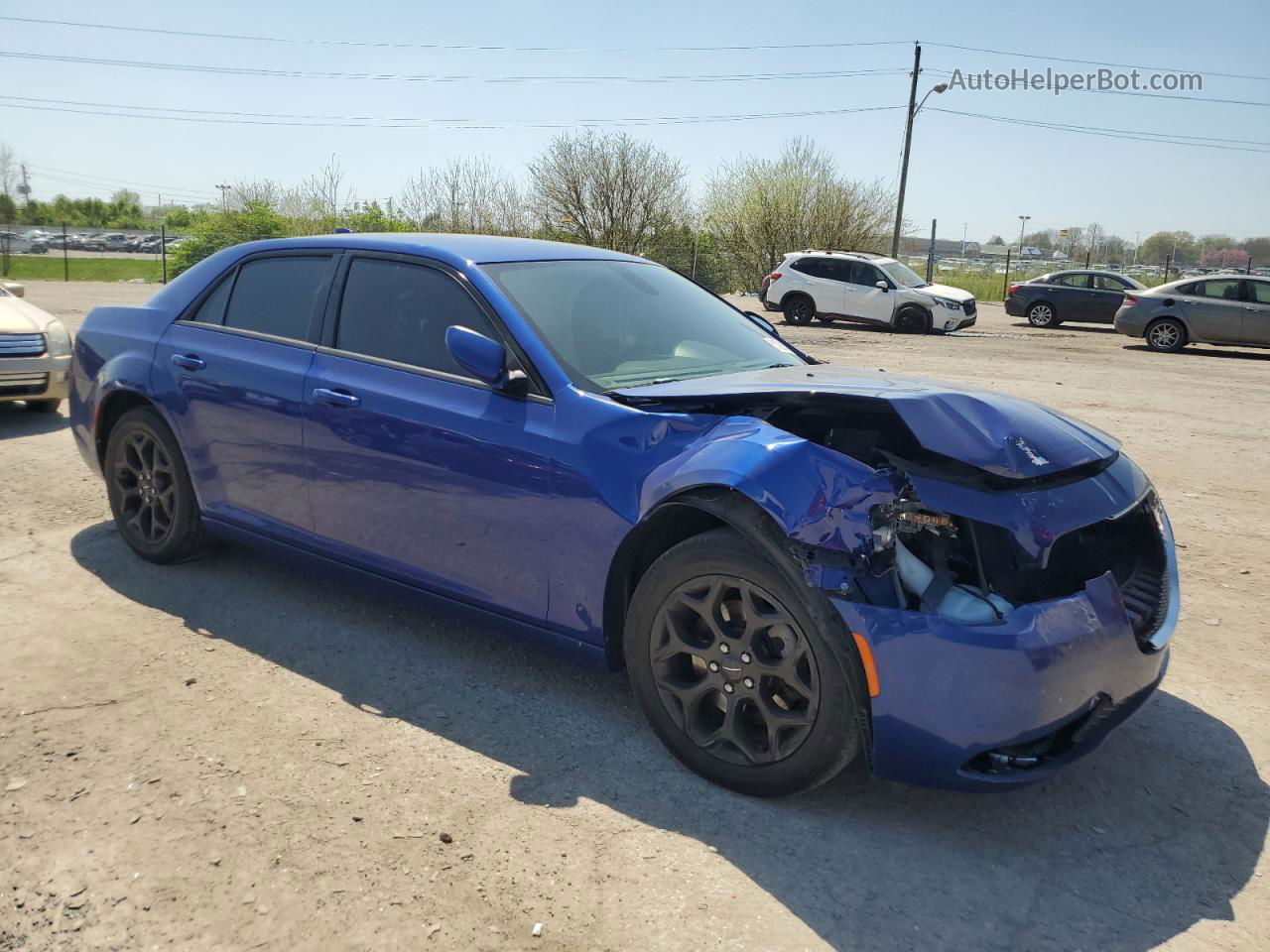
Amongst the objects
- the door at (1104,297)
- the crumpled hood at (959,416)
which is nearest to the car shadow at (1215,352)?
the door at (1104,297)

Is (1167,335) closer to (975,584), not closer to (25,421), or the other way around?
(25,421)

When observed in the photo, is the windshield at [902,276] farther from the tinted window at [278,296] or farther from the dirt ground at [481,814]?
the tinted window at [278,296]

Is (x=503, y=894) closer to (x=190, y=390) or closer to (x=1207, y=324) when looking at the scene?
(x=190, y=390)

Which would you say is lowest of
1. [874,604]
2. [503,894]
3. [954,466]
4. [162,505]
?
[503,894]

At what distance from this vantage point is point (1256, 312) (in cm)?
1822

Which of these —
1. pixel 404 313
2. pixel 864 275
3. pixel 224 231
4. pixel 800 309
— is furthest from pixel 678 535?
pixel 224 231

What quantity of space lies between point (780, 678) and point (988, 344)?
1788 cm

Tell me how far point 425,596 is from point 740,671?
1381 mm

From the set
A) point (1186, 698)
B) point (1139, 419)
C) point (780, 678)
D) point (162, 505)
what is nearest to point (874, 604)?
point (780, 678)

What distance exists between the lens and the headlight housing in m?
8.58

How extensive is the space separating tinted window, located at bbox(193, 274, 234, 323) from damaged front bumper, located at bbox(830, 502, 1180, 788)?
3.32 metres

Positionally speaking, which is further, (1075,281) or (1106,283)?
(1075,281)

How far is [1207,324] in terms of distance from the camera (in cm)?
1855

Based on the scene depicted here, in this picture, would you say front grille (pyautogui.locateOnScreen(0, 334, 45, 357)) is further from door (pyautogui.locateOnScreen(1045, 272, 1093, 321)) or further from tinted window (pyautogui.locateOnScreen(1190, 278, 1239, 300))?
door (pyautogui.locateOnScreen(1045, 272, 1093, 321))
